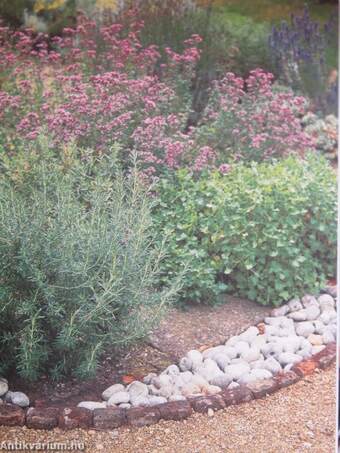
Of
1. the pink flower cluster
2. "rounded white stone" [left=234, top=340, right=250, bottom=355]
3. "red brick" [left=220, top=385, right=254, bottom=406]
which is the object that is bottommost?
"red brick" [left=220, top=385, right=254, bottom=406]

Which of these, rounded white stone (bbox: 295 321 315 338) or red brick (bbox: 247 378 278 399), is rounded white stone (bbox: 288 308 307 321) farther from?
red brick (bbox: 247 378 278 399)

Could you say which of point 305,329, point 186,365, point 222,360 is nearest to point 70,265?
point 186,365

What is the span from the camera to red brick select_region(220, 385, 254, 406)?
3.10 m

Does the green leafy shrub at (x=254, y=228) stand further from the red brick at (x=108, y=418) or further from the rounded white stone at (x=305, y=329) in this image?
the red brick at (x=108, y=418)

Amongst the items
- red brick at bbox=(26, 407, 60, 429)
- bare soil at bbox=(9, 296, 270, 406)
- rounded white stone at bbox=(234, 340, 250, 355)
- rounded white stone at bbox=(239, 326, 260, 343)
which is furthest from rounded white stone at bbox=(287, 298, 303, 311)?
red brick at bbox=(26, 407, 60, 429)

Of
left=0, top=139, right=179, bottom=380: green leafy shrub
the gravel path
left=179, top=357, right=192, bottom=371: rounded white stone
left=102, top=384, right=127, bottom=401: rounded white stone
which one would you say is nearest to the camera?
left=0, top=139, right=179, bottom=380: green leafy shrub

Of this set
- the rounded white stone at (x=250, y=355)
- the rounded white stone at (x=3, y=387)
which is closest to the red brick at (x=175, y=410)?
the rounded white stone at (x=250, y=355)

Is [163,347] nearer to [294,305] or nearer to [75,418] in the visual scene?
[75,418]

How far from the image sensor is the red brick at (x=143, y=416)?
118 inches

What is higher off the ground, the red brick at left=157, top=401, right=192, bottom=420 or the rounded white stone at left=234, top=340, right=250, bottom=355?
the rounded white stone at left=234, top=340, right=250, bottom=355

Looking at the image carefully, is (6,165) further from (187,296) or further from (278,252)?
(278,252)

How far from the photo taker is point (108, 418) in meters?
2.97

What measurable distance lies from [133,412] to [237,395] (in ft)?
1.41

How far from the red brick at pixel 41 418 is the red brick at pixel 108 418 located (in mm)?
150
